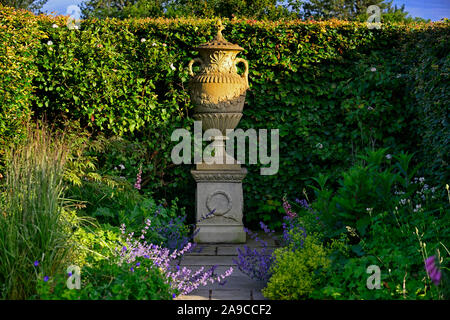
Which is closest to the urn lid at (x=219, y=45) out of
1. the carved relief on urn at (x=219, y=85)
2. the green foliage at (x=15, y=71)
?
the carved relief on urn at (x=219, y=85)

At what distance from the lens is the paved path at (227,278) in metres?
3.56

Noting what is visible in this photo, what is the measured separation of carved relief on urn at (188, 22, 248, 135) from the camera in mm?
5285

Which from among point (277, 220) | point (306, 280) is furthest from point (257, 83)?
point (306, 280)

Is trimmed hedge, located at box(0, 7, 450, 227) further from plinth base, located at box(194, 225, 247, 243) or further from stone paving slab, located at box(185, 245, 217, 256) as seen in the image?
stone paving slab, located at box(185, 245, 217, 256)

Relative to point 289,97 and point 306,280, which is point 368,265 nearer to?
point 306,280

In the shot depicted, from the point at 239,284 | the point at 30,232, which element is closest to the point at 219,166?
the point at 239,284

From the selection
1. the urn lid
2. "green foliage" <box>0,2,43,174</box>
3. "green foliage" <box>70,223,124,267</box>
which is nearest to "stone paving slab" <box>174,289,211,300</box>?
"green foliage" <box>70,223,124,267</box>

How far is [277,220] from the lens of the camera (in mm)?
5957

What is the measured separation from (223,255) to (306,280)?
1570 millimetres

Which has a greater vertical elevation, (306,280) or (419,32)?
(419,32)

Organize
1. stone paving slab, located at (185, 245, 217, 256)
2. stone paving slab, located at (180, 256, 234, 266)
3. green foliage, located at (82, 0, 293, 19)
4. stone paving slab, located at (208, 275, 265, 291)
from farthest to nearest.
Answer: green foliage, located at (82, 0, 293, 19) < stone paving slab, located at (185, 245, 217, 256) < stone paving slab, located at (180, 256, 234, 266) < stone paving slab, located at (208, 275, 265, 291)

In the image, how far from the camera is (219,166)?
548 centimetres

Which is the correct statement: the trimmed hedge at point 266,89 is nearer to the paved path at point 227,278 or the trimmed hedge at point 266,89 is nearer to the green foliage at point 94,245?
the paved path at point 227,278

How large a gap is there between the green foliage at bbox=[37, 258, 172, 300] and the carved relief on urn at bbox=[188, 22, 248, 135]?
2.32 meters
